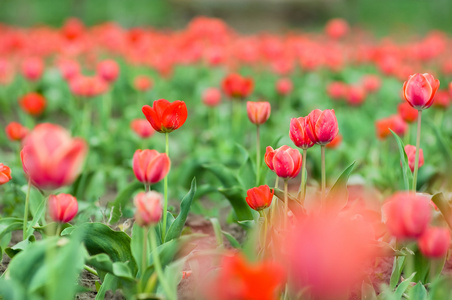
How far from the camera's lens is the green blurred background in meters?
10.8

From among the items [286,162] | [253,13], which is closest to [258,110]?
[286,162]

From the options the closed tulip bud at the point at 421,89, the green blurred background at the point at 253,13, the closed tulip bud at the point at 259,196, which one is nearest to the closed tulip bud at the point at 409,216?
the closed tulip bud at the point at 259,196

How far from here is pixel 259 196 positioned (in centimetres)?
175

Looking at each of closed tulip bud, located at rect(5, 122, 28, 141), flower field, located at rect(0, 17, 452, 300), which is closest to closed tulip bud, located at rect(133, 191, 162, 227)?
flower field, located at rect(0, 17, 452, 300)

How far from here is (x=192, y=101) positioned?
17.3ft

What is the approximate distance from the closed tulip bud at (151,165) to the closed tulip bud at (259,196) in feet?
1.06

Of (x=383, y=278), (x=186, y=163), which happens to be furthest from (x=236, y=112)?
(x=383, y=278)

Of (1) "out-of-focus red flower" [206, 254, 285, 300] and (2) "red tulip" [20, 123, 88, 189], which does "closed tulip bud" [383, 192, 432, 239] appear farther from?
(2) "red tulip" [20, 123, 88, 189]

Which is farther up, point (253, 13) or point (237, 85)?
point (237, 85)

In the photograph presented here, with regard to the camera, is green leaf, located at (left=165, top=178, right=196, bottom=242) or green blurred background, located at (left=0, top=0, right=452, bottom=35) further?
green blurred background, located at (left=0, top=0, right=452, bottom=35)

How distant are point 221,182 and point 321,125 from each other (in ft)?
3.62

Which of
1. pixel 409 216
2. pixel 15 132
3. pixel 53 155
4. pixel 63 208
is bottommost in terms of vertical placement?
pixel 15 132

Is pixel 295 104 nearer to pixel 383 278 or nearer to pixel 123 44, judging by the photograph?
pixel 123 44

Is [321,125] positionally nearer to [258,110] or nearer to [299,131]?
[299,131]
